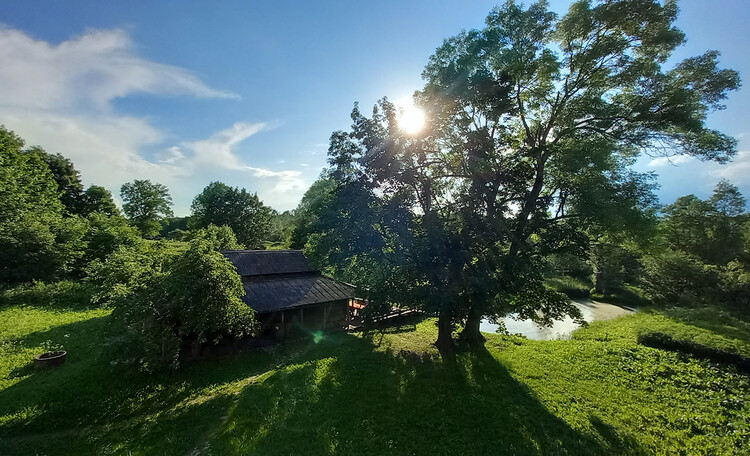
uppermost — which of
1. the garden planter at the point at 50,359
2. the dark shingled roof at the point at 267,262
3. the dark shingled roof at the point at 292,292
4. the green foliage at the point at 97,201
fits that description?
the green foliage at the point at 97,201

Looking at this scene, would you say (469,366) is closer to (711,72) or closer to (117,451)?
(117,451)

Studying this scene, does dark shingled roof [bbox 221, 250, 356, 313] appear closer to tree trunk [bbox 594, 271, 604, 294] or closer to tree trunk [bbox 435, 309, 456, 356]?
tree trunk [bbox 435, 309, 456, 356]

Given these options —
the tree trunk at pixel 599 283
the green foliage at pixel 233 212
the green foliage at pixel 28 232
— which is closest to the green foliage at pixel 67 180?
the green foliage at pixel 28 232

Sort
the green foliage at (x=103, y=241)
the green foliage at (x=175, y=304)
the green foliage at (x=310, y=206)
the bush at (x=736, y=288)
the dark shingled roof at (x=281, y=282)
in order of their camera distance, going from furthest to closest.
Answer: the green foliage at (x=310, y=206) → the green foliage at (x=103, y=241) → the bush at (x=736, y=288) → the dark shingled roof at (x=281, y=282) → the green foliage at (x=175, y=304)

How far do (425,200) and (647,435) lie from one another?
37.6 ft

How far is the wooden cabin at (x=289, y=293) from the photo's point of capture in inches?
707

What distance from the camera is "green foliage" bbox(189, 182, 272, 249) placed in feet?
156

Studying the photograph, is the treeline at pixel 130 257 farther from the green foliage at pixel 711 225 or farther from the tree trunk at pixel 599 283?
the green foliage at pixel 711 225

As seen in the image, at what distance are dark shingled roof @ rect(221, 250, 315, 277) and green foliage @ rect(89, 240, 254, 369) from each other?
22.9 ft

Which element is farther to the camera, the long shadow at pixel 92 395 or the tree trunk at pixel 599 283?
the tree trunk at pixel 599 283

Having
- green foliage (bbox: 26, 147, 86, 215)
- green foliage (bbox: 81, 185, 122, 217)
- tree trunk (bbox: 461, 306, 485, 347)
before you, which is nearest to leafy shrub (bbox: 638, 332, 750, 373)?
tree trunk (bbox: 461, 306, 485, 347)

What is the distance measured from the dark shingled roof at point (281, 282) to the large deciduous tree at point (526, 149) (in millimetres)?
7884

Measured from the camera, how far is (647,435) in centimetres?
901

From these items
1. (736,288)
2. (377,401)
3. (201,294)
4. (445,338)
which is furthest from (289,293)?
(736,288)
